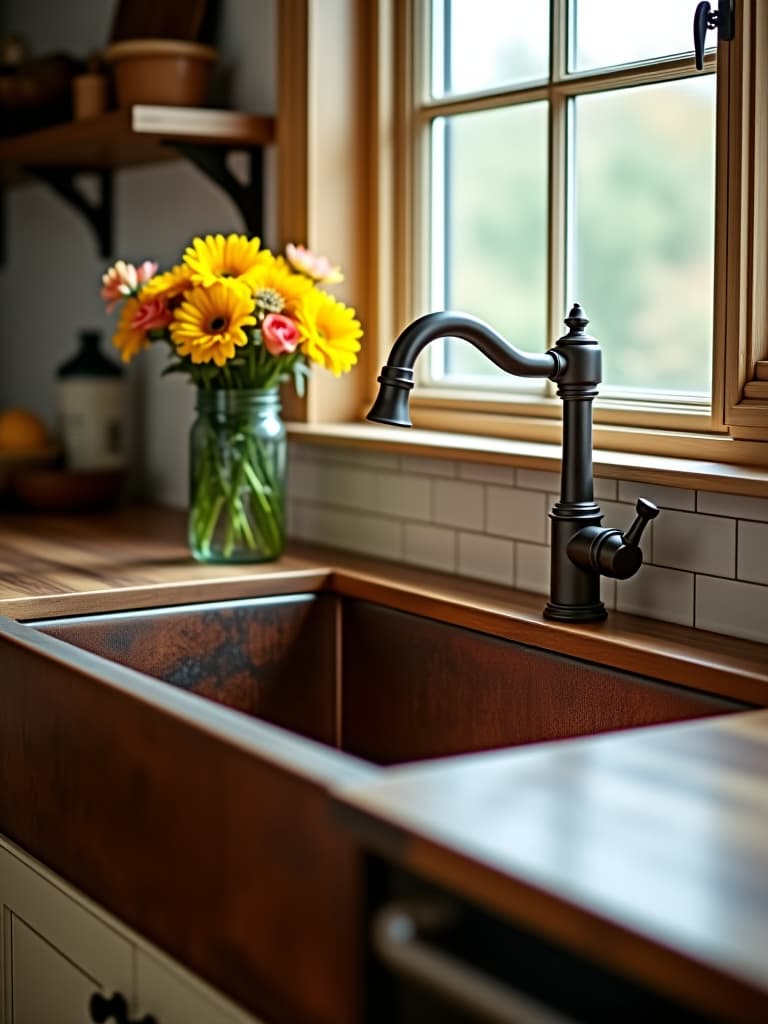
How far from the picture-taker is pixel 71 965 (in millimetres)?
1599

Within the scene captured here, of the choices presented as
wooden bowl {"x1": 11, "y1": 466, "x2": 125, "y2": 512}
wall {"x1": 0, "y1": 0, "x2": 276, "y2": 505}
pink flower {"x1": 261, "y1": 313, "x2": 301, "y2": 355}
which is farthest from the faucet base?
wooden bowl {"x1": 11, "y1": 466, "x2": 125, "y2": 512}

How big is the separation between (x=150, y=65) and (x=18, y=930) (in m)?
1.51

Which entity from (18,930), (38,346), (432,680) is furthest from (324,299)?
(38,346)

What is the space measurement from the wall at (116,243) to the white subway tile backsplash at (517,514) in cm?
88

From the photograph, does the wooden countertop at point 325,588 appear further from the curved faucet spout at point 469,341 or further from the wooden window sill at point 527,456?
the curved faucet spout at point 469,341

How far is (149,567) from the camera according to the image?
7.27ft

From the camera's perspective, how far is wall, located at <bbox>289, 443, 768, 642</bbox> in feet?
5.60

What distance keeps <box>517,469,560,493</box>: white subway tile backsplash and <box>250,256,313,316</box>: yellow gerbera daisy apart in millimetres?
409

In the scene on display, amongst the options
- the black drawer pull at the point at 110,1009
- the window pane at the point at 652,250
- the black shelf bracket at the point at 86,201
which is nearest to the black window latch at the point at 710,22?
the black drawer pull at the point at 110,1009

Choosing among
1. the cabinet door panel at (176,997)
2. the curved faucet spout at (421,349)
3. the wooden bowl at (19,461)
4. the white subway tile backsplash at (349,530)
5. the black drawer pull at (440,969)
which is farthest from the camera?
the wooden bowl at (19,461)

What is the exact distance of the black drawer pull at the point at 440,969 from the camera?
Result: 954mm

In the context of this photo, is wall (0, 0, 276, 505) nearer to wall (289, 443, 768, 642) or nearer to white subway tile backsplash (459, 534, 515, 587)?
wall (289, 443, 768, 642)

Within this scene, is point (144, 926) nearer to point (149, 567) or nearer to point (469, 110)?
point (149, 567)

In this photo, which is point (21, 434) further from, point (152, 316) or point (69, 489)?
point (152, 316)
